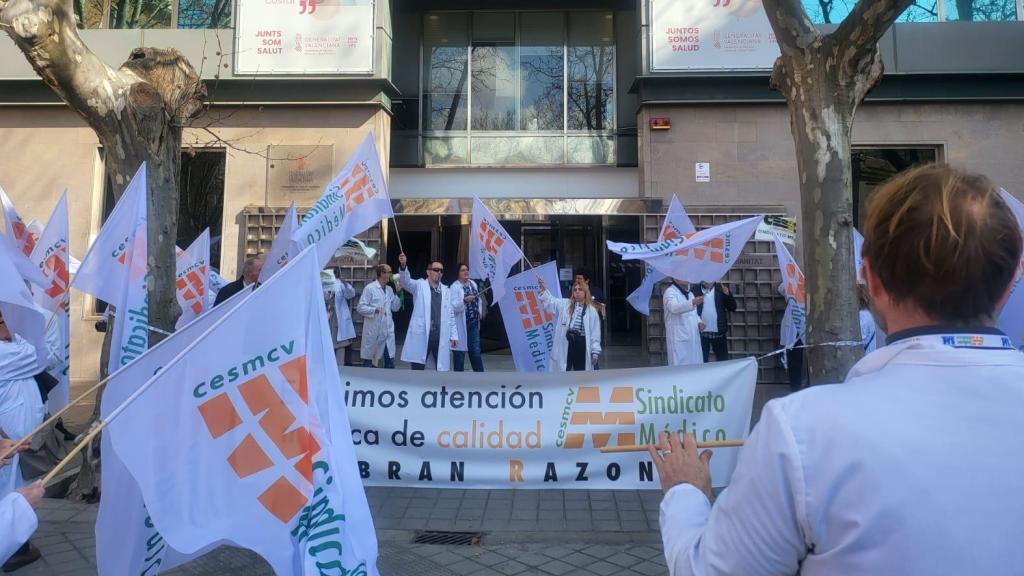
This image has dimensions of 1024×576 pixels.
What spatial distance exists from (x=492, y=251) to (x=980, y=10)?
11.1 metres

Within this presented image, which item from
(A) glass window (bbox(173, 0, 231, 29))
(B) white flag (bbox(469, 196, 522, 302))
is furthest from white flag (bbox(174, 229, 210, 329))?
(A) glass window (bbox(173, 0, 231, 29))

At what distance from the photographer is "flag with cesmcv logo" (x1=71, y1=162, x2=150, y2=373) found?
4625 mm

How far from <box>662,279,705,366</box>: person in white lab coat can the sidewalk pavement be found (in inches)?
132

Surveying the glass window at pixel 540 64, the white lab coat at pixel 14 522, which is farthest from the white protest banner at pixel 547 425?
the glass window at pixel 540 64

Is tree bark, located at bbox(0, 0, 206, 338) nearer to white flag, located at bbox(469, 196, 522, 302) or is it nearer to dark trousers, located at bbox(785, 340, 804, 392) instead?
white flag, located at bbox(469, 196, 522, 302)

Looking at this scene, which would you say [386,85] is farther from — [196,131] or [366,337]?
[366,337]

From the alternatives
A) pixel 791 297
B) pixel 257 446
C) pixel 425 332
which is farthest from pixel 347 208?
pixel 791 297

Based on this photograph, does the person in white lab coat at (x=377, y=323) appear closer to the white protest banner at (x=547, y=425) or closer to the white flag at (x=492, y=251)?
the white flag at (x=492, y=251)

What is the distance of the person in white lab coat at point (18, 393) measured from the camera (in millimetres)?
4168

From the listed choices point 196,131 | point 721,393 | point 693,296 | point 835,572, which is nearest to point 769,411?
point 835,572

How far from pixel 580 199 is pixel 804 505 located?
12019 millimetres

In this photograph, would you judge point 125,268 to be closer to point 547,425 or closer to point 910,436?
point 547,425

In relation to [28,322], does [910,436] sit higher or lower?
lower

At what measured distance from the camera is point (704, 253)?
749cm
